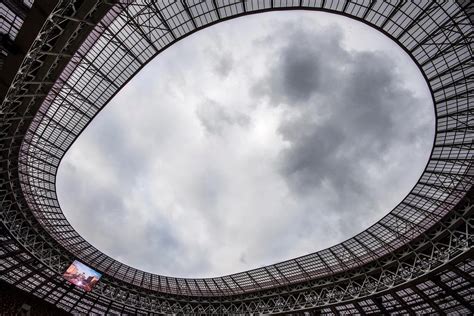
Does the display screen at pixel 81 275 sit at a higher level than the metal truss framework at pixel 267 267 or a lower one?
lower

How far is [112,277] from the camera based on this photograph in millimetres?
43688

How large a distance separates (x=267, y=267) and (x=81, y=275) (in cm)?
2324

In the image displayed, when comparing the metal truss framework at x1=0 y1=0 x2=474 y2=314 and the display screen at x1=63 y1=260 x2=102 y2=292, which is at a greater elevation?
the metal truss framework at x1=0 y1=0 x2=474 y2=314

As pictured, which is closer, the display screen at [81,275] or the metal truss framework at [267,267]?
the metal truss framework at [267,267]

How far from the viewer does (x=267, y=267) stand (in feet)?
129

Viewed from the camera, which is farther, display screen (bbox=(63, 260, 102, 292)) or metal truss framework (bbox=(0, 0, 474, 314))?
display screen (bbox=(63, 260, 102, 292))

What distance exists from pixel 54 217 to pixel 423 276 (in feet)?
133

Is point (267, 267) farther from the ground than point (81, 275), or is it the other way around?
point (267, 267)

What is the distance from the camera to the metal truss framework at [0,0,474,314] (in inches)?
889

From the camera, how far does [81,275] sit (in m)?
38.7

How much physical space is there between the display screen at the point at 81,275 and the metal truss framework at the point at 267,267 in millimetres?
2234

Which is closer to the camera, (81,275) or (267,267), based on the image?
(81,275)

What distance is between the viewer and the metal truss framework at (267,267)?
2258 centimetres

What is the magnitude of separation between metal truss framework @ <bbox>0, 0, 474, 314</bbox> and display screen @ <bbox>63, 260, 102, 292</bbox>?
2.23m
